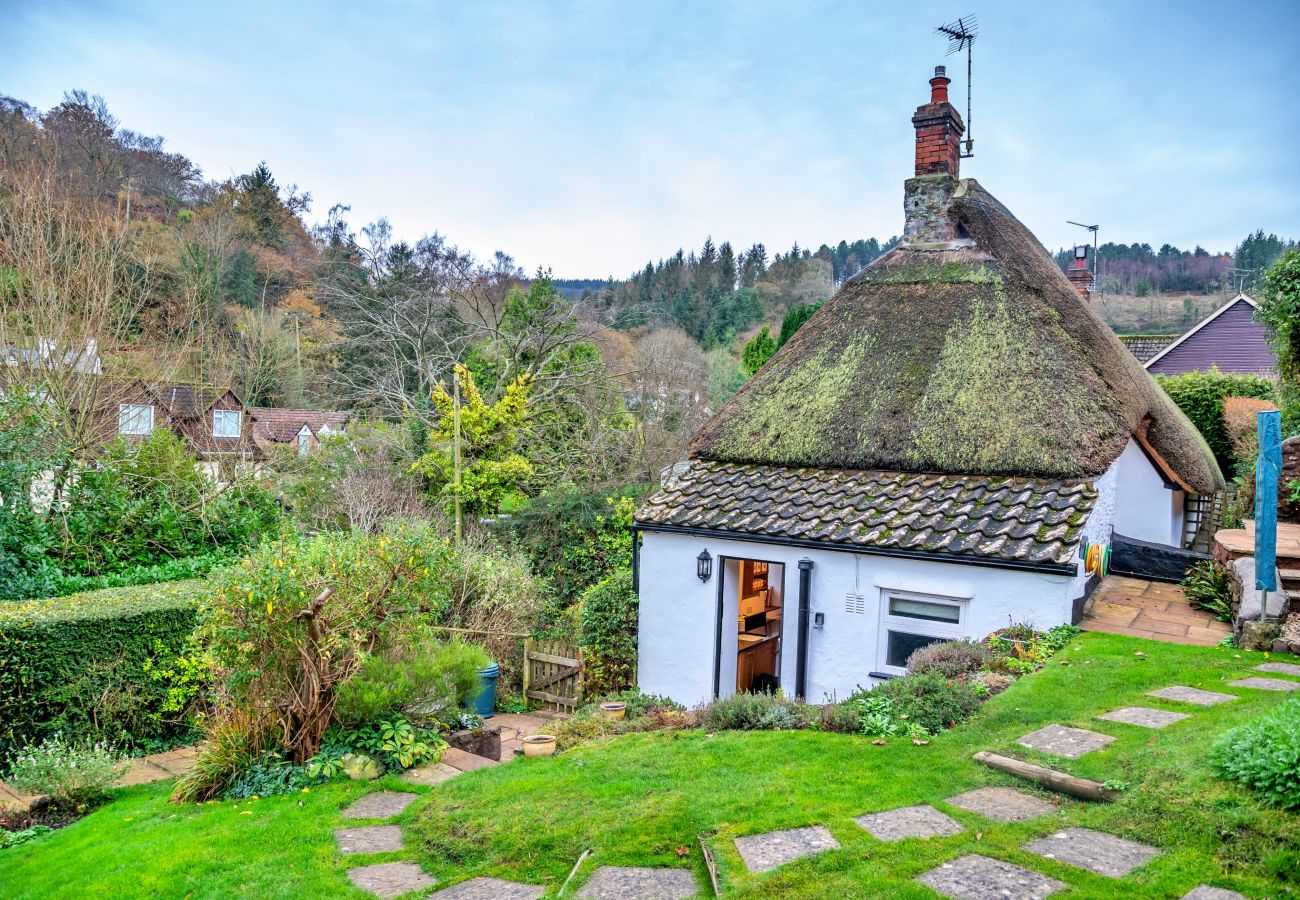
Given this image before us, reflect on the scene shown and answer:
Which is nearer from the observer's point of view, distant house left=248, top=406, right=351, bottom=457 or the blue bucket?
the blue bucket

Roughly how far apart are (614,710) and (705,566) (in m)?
2.03

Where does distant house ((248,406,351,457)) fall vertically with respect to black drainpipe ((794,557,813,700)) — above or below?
above

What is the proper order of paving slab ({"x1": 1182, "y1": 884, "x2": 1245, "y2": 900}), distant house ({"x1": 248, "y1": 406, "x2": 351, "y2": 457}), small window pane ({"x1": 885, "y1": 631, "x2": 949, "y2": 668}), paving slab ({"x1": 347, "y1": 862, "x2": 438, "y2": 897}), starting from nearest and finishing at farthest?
→ paving slab ({"x1": 1182, "y1": 884, "x2": 1245, "y2": 900}) → paving slab ({"x1": 347, "y1": 862, "x2": 438, "y2": 897}) → small window pane ({"x1": 885, "y1": 631, "x2": 949, "y2": 668}) → distant house ({"x1": 248, "y1": 406, "x2": 351, "y2": 457})

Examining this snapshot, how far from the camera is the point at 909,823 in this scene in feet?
13.1

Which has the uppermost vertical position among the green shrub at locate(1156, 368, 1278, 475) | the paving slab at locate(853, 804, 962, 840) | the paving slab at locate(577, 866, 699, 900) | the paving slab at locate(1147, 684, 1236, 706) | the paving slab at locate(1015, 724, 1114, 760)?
the green shrub at locate(1156, 368, 1278, 475)

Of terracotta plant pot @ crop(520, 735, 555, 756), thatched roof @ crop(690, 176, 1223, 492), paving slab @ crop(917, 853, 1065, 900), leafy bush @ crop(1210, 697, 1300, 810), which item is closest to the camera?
paving slab @ crop(917, 853, 1065, 900)

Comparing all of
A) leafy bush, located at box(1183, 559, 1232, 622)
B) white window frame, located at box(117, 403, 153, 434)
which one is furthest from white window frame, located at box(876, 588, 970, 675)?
white window frame, located at box(117, 403, 153, 434)

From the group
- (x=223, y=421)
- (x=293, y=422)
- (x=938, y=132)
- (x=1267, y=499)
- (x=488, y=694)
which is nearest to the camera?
(x=1267, y=499)

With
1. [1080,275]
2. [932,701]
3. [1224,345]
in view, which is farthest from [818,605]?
[1224,345]

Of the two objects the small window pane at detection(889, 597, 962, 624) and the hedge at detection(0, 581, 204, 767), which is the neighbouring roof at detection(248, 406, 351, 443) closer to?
the hedge at detection(0, 581, 204, 767)

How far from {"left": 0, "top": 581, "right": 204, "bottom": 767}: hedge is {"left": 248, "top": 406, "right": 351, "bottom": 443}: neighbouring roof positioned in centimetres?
1794

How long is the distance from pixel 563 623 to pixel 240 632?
7.94 metres

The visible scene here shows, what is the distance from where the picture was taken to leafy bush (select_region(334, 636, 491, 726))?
652 centimetres

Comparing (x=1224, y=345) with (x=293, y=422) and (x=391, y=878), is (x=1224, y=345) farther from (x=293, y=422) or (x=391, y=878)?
(x=293, y=422)
